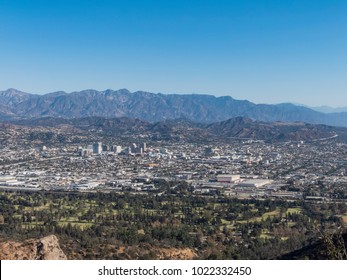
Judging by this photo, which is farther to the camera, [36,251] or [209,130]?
[209,130]

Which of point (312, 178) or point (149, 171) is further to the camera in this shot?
point (149, 171)

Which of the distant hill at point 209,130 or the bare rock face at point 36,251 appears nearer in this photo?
the bare rock face at point 36,251

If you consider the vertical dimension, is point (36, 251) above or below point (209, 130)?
below

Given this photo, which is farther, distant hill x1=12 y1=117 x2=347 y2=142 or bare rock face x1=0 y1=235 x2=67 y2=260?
distant hill x1=12 y1=117 x2=347 y2=142

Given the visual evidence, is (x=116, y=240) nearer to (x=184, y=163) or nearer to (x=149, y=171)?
(x=149, y=171)

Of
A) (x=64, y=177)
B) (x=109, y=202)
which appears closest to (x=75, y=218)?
(x=109, y=202)

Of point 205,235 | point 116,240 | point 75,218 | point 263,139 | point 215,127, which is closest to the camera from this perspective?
point 116,240
